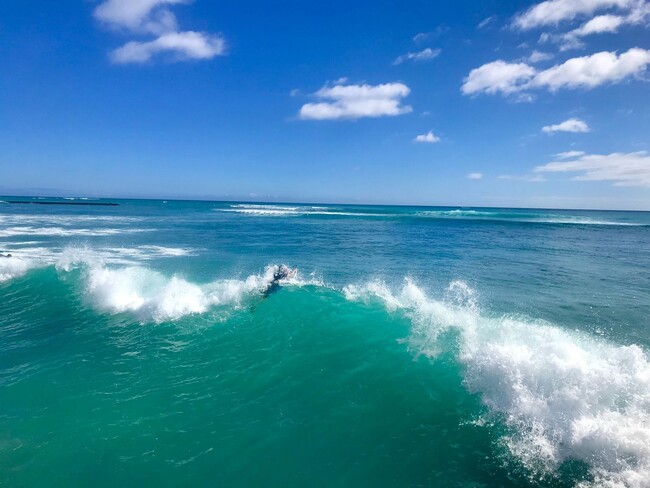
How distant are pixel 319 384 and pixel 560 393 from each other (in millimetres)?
5655

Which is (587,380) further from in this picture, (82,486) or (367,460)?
(82,486)

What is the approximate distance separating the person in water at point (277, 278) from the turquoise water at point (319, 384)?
1.16 feet

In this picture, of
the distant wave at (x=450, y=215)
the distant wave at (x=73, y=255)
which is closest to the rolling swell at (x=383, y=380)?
the distant wave at (x=73, y=255)

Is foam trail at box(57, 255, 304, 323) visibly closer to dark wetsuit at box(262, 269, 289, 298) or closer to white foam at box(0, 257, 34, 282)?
dark wetsuit at box(262, 269, 289, 298)

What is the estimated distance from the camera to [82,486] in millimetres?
6520

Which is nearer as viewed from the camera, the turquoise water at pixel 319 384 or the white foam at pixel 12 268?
the turquoise water at pixel 319 384

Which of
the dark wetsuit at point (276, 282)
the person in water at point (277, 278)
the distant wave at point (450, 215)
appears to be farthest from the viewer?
the distant wave at point (450, 215)

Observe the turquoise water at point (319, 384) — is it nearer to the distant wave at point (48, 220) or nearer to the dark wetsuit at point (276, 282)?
the dark wetsuit at point (276, 282)

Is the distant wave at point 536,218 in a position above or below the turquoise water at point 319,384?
above

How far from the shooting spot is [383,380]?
9.88m

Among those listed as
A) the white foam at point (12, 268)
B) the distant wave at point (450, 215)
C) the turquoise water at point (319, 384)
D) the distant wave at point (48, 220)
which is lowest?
the turquoise water at point (319, 384)

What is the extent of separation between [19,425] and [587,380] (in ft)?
41.8

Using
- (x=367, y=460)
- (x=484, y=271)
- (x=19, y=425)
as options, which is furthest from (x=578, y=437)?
(x=484, y=271)

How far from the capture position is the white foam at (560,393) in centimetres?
696
